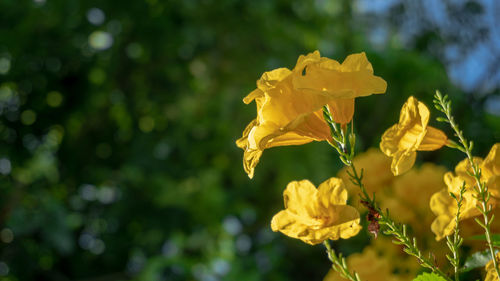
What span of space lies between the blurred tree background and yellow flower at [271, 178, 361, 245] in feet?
4.34

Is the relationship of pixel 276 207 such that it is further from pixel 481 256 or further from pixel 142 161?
pixel 481 256

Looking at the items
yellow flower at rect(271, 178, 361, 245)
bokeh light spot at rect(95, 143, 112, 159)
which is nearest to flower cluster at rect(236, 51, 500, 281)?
yellow flower at rect(271, 178, 361, 245)

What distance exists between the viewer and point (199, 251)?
1.98 metres

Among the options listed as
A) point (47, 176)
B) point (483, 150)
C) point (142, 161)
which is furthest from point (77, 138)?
point (483, 150)

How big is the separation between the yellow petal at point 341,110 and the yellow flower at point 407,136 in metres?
0.03

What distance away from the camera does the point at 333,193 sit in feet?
1.14

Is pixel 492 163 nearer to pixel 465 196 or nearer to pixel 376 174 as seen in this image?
pixel 465 196

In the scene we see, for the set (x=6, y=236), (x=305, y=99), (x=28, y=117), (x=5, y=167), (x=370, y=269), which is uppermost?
(x=305, y=99)

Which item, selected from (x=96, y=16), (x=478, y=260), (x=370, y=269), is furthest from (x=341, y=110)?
(x=96, y=16)

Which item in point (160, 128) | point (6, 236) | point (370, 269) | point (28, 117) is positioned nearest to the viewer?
point (370, 269)

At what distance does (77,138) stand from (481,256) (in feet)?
6.87

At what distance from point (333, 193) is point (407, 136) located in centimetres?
6

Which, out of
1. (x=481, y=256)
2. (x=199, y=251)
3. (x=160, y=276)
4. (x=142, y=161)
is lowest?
(x=199, y=251)

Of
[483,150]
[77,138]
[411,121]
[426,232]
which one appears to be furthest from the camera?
[77,138]
